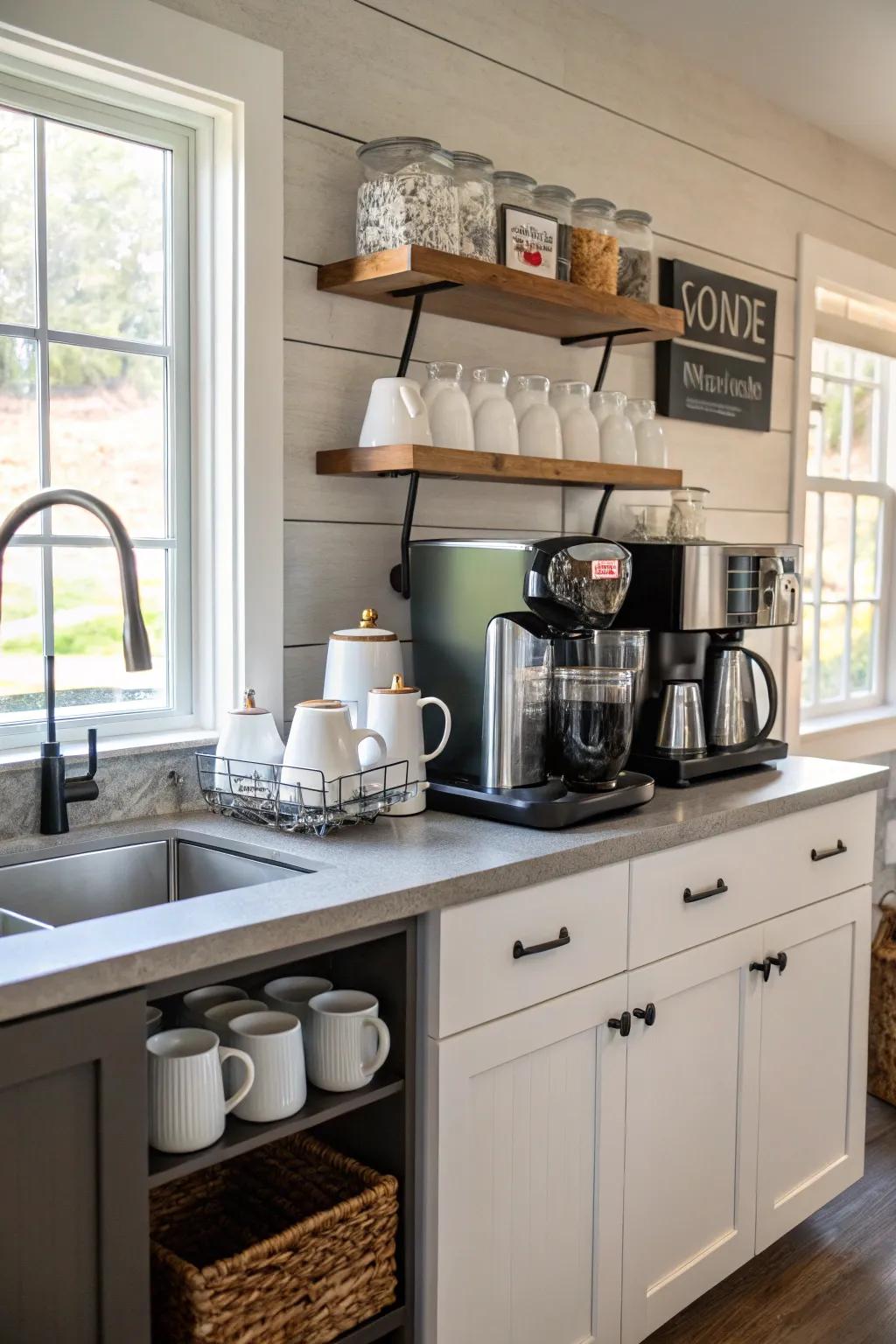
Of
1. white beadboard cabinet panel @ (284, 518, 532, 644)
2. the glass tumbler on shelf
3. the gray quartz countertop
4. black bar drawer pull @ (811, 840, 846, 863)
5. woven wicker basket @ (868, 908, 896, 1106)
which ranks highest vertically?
the glass tumbler on shelf

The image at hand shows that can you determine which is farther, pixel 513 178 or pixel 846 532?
pixel 846 532

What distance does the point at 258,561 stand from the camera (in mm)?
2051

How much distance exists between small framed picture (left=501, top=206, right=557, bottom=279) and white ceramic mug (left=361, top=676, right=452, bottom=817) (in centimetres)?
83

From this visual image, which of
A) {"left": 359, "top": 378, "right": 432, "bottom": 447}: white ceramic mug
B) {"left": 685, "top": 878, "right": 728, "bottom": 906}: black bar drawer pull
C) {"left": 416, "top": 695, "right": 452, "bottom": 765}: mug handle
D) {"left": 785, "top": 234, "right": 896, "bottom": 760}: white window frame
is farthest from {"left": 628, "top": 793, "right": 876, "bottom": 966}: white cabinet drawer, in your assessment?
{"left": 785, "top": 234, "right": 896, "bottom": 760}: white window frame

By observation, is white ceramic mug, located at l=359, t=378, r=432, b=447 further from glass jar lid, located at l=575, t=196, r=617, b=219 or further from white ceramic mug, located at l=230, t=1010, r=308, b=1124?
white ceramic mug, located at l=230, t=1010, r=308, b=1124

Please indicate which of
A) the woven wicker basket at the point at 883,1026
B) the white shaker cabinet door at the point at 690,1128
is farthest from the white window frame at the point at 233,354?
the woven wicker basket at the point at 883,1026

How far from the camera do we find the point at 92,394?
1930 millimetres

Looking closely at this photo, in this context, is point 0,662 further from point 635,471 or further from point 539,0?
point 539,0

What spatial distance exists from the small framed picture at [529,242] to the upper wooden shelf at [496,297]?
49 mm

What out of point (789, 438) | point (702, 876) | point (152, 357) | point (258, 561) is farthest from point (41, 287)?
point (789, 438)

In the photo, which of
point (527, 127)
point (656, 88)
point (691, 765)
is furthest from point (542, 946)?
point (656, 88)

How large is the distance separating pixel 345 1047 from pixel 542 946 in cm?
32

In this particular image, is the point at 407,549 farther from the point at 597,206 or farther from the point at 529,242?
the point at 597,206

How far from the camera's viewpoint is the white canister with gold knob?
2.02 metres
